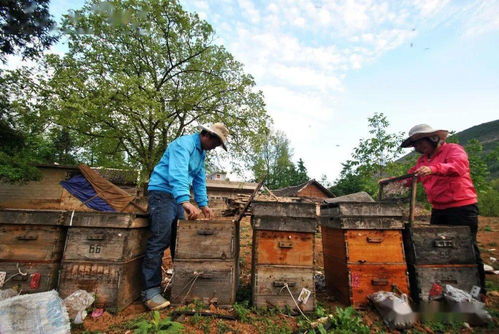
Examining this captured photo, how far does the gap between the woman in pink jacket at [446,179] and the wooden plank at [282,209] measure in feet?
5.33

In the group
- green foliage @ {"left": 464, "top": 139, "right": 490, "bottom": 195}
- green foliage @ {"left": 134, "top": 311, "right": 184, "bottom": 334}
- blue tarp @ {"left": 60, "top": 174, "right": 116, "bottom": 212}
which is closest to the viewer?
green foliage @ {"left": 134, "top": 311, "right": 184, "bottom": 334}

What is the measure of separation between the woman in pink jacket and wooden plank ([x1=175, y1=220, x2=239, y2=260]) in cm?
278

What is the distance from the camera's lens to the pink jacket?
3514 mm

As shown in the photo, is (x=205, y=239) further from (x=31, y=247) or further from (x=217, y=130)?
(x=31, y=247)

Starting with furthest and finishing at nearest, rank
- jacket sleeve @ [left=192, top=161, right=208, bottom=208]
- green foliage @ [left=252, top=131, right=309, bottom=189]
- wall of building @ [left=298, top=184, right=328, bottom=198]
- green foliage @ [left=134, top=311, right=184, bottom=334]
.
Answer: green foliage @ [left=252, top=131, right=309, bottom=189], wall of building @ [left=298, top=184, right=328, bottom=198], jacket sleeve @ [left=192, top=161, right=208, bottom=208], green foliage @ [left=134, top=311, right=184, bottom=334]

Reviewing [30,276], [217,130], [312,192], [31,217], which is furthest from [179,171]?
[312,192]

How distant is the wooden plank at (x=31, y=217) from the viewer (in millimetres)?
3174

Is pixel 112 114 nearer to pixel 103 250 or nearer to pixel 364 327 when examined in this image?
pixel 103 250

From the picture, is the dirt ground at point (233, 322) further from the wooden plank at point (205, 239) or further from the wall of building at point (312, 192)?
the wall of building at point (312, 192)

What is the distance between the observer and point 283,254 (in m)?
3.28

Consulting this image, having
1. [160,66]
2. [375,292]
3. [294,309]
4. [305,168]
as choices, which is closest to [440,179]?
[375,292]

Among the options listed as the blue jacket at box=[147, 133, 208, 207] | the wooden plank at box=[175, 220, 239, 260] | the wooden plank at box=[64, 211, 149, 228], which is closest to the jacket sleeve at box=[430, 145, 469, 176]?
the wooden plank at box=[175, 220, 239, 260]

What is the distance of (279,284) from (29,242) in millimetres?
3268

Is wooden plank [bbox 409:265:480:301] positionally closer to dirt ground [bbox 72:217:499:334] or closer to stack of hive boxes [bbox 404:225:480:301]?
stack of hive boxes [bbox 404:225:480:301]
